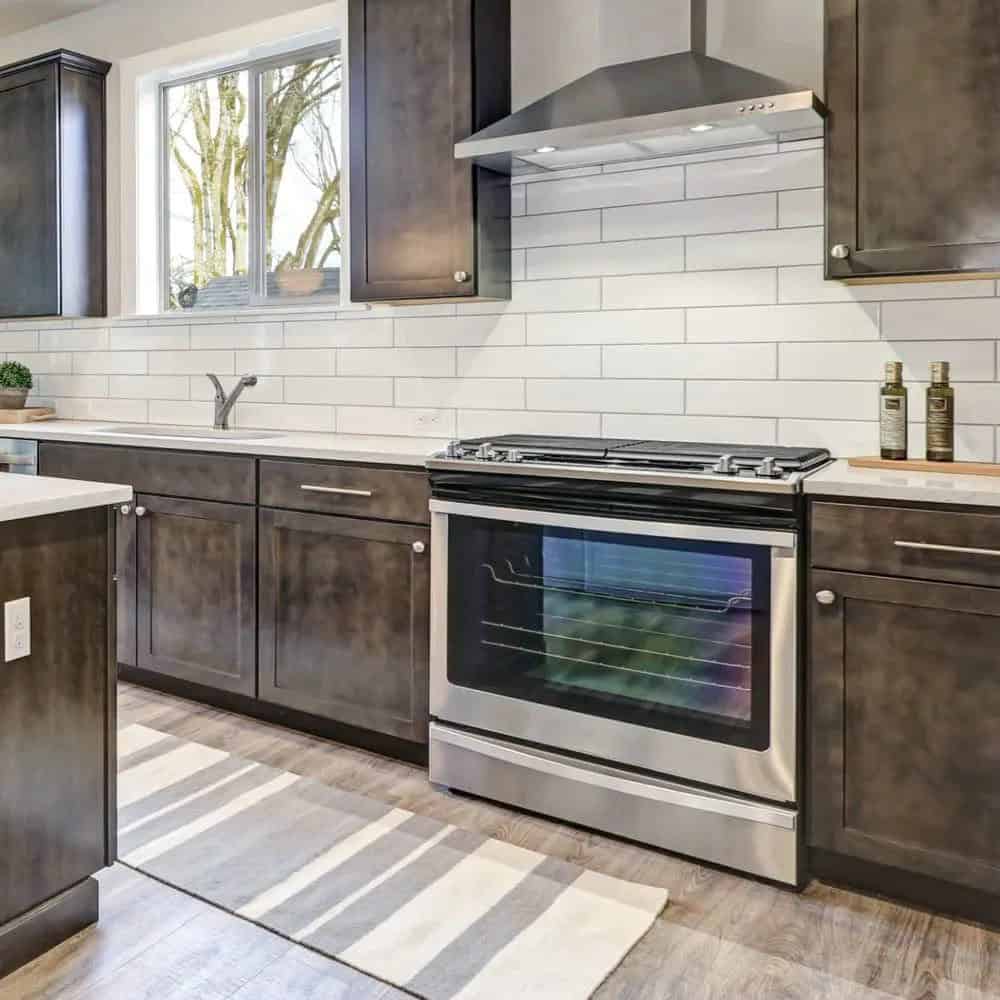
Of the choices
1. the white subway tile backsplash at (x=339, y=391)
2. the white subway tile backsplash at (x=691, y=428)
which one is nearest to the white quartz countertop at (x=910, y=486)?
the white subway tile backsplash at (x=691, y=428)

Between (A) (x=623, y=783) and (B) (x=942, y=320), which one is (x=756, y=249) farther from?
(A) (x=623, y=783)

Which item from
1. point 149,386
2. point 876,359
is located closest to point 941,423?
point 876,359

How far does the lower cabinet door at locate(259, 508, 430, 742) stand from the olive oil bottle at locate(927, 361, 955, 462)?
4.51ft

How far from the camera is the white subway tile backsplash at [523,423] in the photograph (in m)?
3.13

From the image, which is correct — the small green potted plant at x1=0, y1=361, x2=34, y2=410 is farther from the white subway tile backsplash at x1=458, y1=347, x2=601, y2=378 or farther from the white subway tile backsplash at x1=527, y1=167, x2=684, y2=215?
the white subway tile backsplash at x1=527, y1=167, x2=684, y2=215

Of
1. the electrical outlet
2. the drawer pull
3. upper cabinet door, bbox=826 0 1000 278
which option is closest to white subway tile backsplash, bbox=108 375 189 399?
the drawer pull

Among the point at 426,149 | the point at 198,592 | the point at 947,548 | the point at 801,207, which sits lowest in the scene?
the point at 198,592

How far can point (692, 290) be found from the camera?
291 centimetres

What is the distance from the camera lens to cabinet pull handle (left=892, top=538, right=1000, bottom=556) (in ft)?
6.43

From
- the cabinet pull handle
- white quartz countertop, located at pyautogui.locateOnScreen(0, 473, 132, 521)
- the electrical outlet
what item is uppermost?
white quartz countertop, located at pyautogui.locateOnScreen(0, 473, 132, 521)

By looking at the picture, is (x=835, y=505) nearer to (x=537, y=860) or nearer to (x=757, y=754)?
(x=757, y=754)

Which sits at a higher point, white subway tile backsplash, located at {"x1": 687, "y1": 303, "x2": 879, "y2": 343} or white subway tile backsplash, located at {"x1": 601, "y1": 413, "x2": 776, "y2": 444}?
white subway tile backsplash, located at {"x1": 687, "y1": 303, "x2": 879, "y2": 343}

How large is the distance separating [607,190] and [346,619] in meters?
1.56

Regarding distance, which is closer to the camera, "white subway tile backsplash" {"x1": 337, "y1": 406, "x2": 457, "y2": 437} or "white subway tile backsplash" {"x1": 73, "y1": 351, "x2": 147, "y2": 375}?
"white subway tile backsplash" {"x1": 337, "y1": 406, "x2": 457, "y2": 437}
